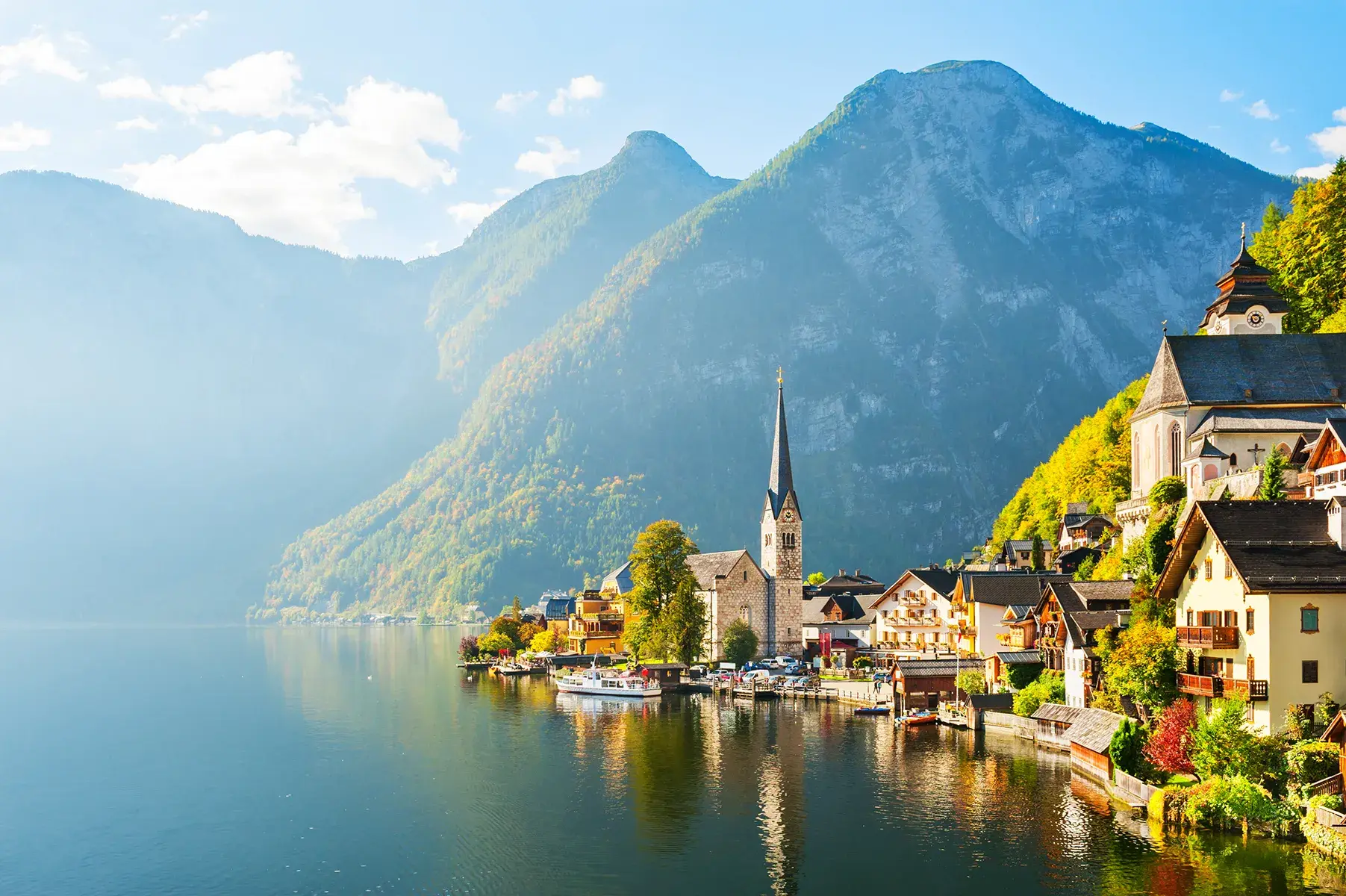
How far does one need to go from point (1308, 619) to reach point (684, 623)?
84.0m

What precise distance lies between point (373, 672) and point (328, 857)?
97129 mm

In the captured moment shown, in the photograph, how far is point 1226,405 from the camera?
76.9 meters

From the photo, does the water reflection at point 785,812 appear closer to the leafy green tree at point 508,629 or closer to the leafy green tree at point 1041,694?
the leafy green tree at point 1041,694

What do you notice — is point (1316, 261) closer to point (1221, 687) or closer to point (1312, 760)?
point (1221, 687)

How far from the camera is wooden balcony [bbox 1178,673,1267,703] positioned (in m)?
43.6

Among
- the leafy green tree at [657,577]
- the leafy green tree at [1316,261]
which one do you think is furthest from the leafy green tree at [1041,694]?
the leafy green tree at [657,577]

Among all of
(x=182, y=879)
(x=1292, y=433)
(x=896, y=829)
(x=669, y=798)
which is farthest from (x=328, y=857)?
(x=1292, y=433)

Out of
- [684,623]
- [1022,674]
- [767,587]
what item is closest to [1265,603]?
[1022,674]

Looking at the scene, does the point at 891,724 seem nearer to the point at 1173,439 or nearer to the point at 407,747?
the point at 1173,439

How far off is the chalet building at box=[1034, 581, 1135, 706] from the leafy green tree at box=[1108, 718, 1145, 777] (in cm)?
1241

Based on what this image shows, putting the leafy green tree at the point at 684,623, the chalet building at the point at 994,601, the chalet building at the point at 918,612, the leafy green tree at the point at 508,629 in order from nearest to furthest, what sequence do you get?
the chalet building at the point at 994,601 < the chalet building at the point at 918,612 < the leafy green tree at the point at 684,623 < the leafy green tree at the point at 508,629

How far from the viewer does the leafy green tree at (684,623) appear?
4833 inches

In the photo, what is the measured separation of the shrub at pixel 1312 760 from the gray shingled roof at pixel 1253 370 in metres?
40.6

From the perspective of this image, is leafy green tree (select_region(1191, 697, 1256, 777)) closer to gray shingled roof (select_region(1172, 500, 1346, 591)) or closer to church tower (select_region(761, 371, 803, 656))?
gray shingled roof (select_region(1172, 500, 1346, 591))
